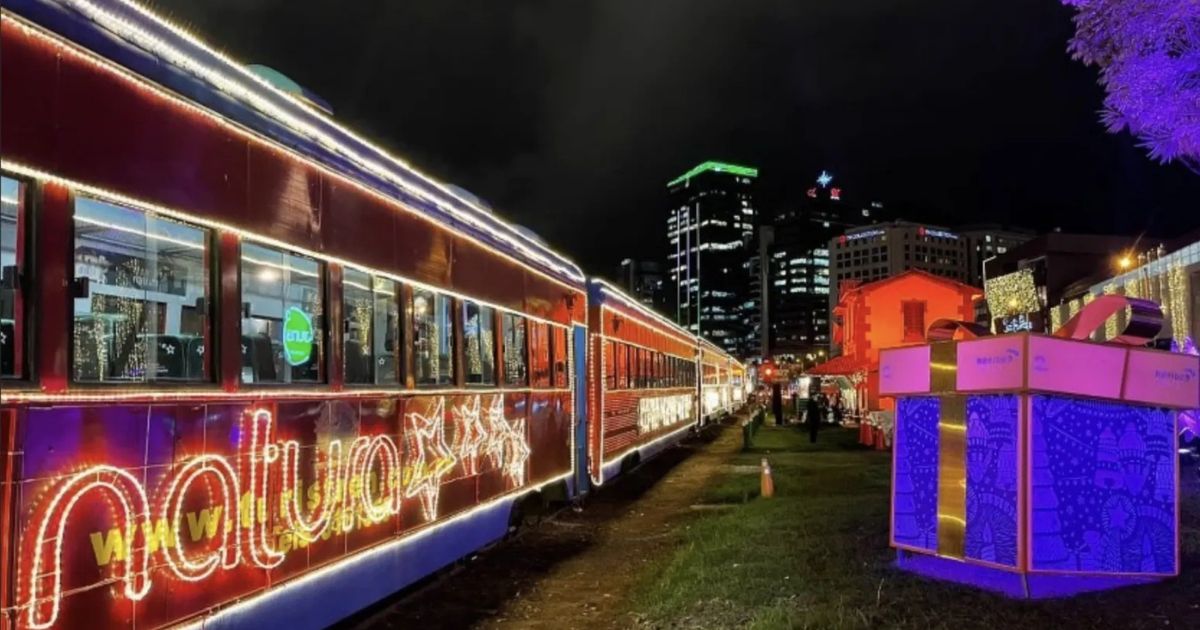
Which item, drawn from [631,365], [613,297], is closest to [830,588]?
[613,297]

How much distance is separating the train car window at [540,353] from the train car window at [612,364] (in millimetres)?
3205

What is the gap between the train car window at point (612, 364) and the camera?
44.5 feet

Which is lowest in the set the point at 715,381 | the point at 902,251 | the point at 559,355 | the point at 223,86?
the point at 715,381

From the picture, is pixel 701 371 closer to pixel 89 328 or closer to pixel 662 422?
pixel 662 422

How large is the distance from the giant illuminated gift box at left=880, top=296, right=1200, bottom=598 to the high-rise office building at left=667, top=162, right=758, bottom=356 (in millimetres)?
125007

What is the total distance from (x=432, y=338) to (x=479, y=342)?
42.1 inches

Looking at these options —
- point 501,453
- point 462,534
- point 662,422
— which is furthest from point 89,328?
point 662,422

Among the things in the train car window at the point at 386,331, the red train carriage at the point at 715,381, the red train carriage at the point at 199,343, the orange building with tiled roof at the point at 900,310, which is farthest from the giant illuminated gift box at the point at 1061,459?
the red train carriage at the point at 715,381

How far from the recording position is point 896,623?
19.6 ft

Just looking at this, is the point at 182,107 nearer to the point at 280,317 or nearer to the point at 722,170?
the point at 280,317

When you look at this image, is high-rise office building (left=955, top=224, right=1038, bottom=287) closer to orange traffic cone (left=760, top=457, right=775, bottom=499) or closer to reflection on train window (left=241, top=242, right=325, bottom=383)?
orange traffic cone (left=760, top=457, right=775, bottom=499)

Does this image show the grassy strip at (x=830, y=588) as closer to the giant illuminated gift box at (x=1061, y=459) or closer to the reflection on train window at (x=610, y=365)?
the giant illuminated gift box at (x=1061, y=459)

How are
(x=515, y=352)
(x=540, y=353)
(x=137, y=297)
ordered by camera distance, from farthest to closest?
1. (x=540, y=353)
2. (x=515, y=352)
3. (x=137, y=297)

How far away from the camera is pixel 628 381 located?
610 inches
